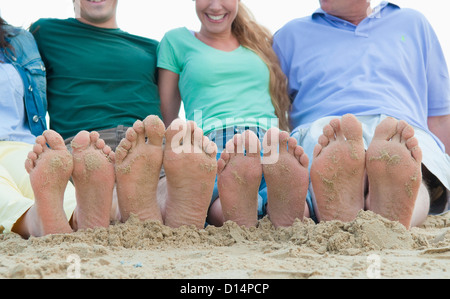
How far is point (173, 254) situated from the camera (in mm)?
1509

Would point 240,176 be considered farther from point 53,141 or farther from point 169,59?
point 169,59

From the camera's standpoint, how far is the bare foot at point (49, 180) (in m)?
1.59

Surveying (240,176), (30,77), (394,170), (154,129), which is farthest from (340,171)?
(30,77)

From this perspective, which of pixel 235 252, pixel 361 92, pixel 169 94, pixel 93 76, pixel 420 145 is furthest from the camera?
pixel 169 94

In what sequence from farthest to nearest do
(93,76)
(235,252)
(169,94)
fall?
(169,94), (93,76), (235,252)

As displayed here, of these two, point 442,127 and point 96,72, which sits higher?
point 96,72

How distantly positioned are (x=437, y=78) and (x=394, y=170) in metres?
0.98

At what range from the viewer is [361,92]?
225cm

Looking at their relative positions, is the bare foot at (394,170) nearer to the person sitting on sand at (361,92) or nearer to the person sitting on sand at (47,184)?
the person sitting on sand at (361,92)

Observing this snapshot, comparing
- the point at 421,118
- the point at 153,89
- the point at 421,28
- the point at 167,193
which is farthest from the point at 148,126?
the point at 421,28

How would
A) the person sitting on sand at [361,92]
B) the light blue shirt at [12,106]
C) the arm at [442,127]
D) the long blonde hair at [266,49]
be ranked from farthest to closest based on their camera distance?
the arm at [442,127] → the long blonde hair at [266,49] → the light blue shirt at [12,106] → the person sitting on sand at [361,92]

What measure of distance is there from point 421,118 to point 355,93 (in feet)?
1.08

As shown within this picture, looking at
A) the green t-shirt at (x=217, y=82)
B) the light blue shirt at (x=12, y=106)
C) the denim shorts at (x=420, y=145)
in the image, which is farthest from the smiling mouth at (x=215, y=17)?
the light blue shirt at (x=12, y=106)

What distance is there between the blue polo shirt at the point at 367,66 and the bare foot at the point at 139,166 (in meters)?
0.80
